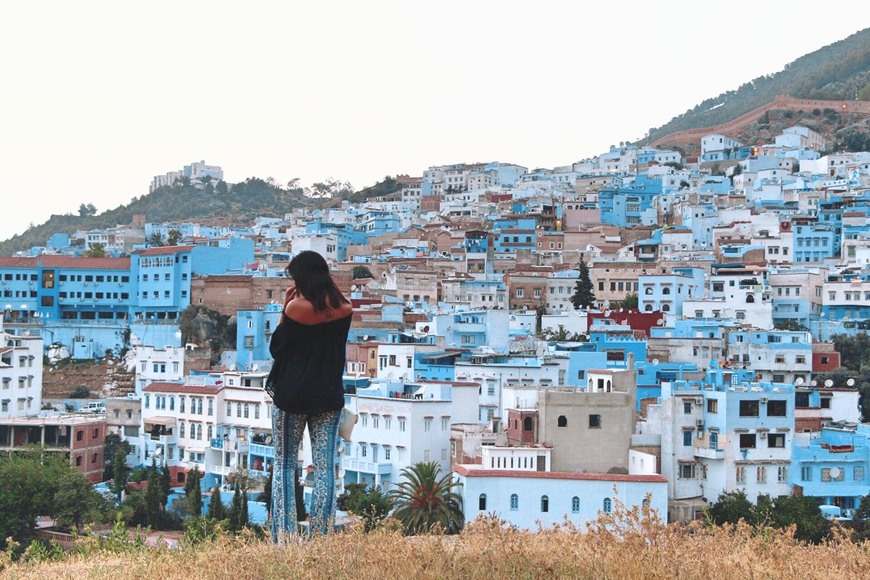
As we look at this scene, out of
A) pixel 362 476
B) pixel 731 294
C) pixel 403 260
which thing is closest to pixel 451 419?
pixel 362 476

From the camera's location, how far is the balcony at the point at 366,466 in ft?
78.2

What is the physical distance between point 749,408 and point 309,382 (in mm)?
17902

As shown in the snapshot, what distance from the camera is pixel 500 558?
586 centimetres

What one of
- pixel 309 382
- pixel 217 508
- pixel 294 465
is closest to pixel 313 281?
pixel 309 382

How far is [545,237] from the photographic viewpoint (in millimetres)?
49375

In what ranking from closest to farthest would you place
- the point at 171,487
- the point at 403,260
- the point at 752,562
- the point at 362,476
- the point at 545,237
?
the point at 752,562 → the point at 362,476 → the point at 171,487 → the point at 403,260 → the point at 545,237

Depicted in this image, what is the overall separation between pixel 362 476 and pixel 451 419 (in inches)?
87.8

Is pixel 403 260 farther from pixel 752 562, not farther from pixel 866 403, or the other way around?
pixel 752 562

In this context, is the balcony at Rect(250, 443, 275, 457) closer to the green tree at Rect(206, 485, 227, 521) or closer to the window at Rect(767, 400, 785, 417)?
the green tree at Rect(206, 485, 227, 521)

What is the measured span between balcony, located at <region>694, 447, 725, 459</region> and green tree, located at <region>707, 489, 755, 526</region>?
0.83m

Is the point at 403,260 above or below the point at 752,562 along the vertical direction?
above

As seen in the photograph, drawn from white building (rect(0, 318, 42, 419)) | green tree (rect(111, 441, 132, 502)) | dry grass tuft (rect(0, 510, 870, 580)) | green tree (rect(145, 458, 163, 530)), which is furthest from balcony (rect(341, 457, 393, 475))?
dry grass tuft (rect(0, 510, 870, 580))

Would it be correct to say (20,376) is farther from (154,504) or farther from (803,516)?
(803,516)

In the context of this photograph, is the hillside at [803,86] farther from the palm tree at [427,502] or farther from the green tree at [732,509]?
the palm tree at [427,502]
